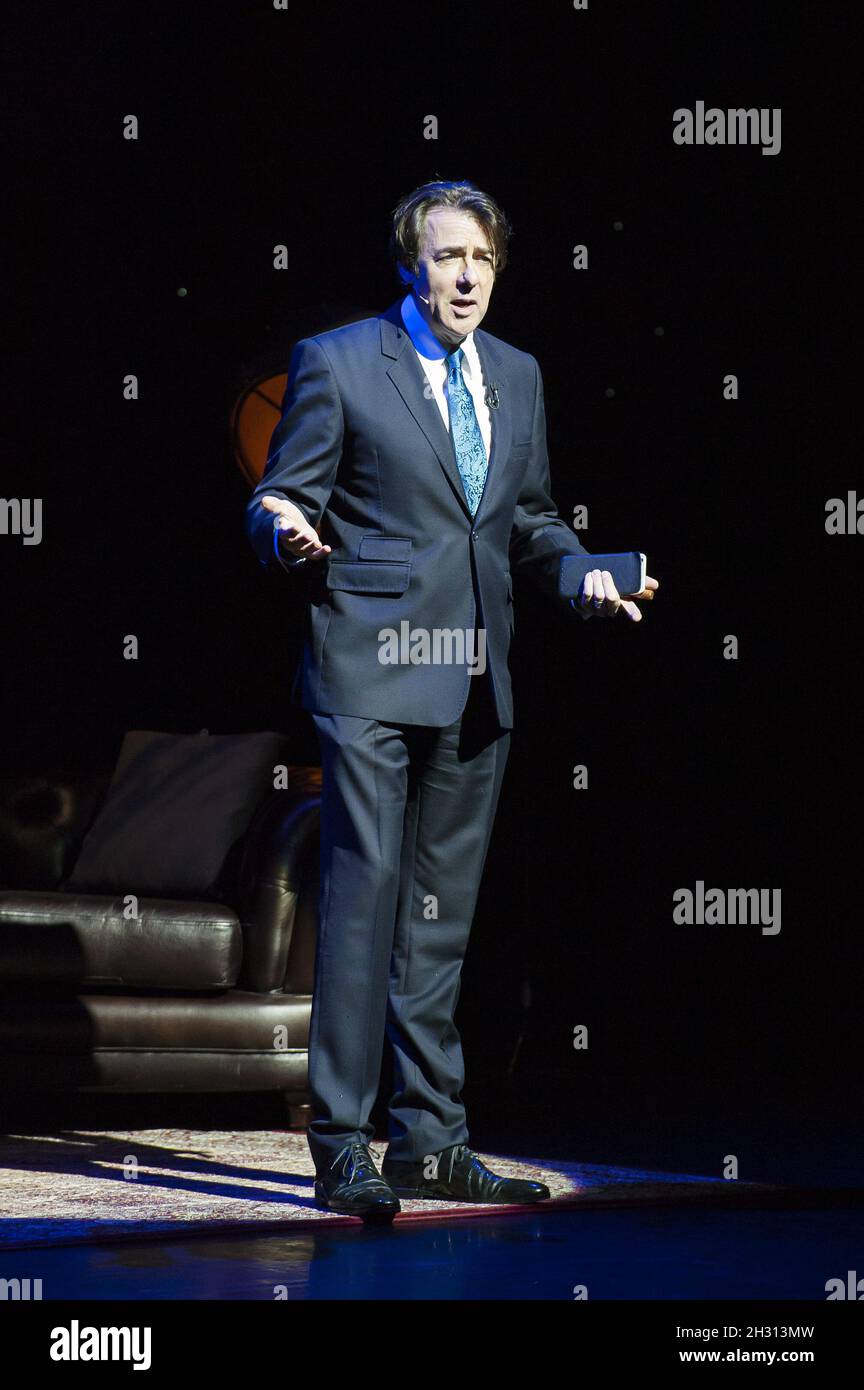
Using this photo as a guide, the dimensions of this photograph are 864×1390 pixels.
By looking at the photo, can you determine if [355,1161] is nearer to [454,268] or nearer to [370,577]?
[370,577]

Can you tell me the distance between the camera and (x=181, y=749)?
14.8 ft

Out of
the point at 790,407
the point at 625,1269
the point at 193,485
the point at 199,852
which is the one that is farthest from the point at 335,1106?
the point at 193,485

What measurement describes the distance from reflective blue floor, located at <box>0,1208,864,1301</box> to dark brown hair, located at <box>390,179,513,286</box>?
142 centimetres

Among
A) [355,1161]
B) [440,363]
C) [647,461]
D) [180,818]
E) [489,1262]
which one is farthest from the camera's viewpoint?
[647,461]

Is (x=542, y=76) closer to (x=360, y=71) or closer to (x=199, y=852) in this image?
(x=360, y=71)

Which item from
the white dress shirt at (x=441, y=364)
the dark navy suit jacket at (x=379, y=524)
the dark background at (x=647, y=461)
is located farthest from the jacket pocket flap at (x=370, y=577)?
the dark background at (x=647, y=461)

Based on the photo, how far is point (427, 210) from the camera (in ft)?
9.18

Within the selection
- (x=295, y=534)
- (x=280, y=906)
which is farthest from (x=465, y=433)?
(x=280, y=906)

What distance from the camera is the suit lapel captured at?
2816 millimetres

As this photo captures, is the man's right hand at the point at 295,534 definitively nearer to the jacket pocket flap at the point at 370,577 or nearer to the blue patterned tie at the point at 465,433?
the jacket pocket flap at the point at 370,577

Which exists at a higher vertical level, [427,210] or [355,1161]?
[427,210]

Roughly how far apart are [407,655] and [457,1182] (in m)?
0.81

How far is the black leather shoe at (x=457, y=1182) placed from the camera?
2.82 metres

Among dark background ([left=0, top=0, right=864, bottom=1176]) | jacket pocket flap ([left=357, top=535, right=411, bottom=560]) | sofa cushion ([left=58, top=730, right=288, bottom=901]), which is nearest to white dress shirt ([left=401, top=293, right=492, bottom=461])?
jacket pocket flap ([left=357, top=535, right=411, bottom=560])
